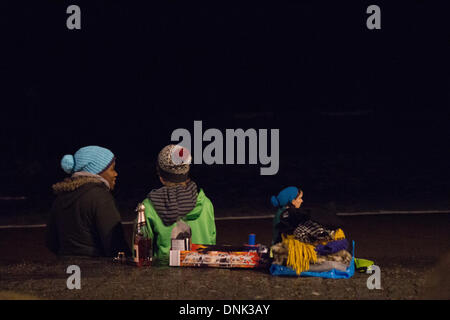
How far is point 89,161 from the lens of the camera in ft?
23.2

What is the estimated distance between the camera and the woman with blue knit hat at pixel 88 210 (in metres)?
6.95

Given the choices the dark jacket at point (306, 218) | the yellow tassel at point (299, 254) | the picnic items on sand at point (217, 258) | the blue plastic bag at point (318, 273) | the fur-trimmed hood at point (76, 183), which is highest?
the fur-trimmed hood at point (76, 183)

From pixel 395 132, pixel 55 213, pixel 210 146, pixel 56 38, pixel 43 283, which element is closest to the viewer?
pixel 43 283

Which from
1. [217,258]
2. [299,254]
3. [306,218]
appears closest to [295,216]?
[306,218]

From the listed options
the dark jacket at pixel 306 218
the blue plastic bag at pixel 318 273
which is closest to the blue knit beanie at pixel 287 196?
the dark jacket at pixel 306 218

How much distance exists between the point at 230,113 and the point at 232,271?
2493 cm

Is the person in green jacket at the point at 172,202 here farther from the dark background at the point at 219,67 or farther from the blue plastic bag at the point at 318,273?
the dark background at the point at 219,67

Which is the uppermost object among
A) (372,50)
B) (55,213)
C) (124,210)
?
(372,50)

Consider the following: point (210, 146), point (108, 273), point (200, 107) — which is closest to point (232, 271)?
point (108, 273)

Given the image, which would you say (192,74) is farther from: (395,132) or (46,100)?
(395,132)

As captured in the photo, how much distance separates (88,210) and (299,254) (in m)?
1.79

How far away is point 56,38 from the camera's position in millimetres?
30953

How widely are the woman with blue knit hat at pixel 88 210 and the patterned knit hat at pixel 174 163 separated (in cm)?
52

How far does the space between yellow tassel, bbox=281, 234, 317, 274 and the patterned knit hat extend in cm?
103
